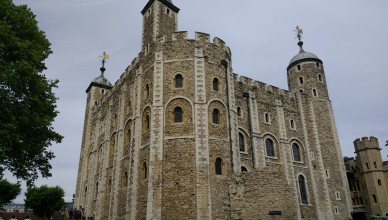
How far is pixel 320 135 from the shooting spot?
3033 centimetres

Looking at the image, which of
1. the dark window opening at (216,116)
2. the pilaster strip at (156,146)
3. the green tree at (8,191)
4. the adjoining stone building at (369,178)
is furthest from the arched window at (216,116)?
the green tree at (8,191)

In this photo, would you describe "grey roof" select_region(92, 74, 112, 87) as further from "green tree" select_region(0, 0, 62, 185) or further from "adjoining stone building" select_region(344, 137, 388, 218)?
"adjoining stone building" select_region(344, 137, 388, 218)

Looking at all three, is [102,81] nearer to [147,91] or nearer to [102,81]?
[102,81]

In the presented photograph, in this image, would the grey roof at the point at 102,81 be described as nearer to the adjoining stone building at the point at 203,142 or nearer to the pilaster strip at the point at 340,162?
the adjoining stone building at the point at 203,142

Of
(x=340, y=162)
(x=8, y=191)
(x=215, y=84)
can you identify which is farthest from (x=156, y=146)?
(x=8, y=191)

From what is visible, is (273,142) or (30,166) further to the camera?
(273,142)

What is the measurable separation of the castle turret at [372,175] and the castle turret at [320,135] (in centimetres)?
1109

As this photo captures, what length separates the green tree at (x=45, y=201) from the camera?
40781mm

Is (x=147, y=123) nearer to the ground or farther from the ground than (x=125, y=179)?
farther from the ground

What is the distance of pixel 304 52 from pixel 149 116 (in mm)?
21416

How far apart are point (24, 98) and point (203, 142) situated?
9393mm

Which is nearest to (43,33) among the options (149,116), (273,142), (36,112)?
(36,112)

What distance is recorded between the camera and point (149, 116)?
20.8 metres

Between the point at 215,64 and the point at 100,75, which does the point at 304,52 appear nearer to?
the point at 215,64
